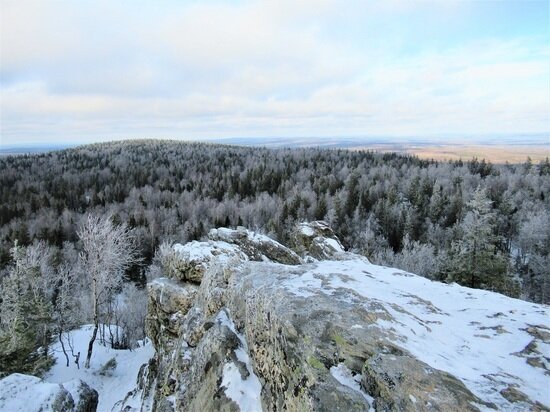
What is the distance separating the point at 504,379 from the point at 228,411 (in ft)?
15.7

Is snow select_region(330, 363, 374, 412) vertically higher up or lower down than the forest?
higher up

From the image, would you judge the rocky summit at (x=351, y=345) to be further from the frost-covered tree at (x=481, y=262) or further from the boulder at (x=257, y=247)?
the frost-covered tree at (x=481, y=262)

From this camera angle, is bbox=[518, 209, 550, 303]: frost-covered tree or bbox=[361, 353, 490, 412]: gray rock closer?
bbox=[361, 353, 490, 412]: gray rock

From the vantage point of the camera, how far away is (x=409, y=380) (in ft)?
16.0

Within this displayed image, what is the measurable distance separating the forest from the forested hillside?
9.0 inches

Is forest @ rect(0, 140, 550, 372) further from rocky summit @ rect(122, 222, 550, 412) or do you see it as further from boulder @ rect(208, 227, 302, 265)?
rocky summit @ rect(122, 222, 550, 412)

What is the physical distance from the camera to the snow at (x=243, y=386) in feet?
22.2

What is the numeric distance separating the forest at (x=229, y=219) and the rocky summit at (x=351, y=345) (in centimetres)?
1371

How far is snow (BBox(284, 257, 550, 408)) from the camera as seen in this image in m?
5.18

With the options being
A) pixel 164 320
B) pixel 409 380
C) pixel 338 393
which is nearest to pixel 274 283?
pixel 338 393

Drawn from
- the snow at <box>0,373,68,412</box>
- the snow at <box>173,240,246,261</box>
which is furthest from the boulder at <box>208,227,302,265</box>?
the snow at <box>0,373,68,412</box>

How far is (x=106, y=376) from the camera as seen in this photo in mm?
21797

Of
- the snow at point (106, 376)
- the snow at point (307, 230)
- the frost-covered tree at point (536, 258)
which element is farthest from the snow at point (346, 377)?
the frost-covered tree at point (536, 258)

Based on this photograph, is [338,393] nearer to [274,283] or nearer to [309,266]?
[274,283]
